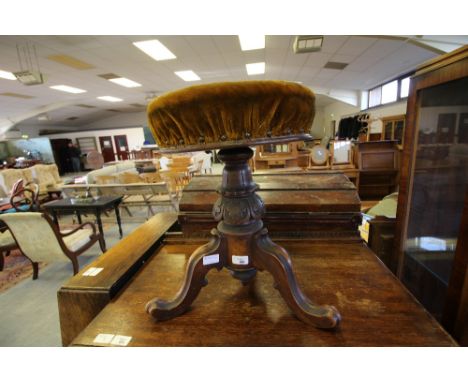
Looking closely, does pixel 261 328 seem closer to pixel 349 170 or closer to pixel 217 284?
pixel 217 284

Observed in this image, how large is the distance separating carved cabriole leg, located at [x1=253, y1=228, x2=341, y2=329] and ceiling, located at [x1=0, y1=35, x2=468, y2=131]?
4423mm

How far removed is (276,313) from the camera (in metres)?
0.58

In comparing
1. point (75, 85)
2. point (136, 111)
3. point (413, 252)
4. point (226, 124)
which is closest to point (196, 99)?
point (226, 124)

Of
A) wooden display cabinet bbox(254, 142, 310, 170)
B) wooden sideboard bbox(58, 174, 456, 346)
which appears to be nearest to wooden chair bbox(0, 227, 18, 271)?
wooden sideboard bbox(58, 174, 456, 346)

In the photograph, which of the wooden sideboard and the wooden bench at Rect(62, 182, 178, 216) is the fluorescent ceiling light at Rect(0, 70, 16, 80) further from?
the wooden sideboard

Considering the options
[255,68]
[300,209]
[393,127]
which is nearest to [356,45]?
[393,127]

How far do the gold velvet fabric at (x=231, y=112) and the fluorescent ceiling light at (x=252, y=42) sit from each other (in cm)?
450

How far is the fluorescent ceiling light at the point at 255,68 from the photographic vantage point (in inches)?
241

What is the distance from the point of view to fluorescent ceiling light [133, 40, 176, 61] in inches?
160

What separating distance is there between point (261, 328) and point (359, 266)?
41cm

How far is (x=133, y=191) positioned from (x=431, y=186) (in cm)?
385

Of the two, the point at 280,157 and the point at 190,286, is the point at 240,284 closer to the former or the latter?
the point at 190,286

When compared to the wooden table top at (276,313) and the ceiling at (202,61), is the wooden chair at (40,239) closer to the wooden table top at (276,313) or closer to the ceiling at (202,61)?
the wooden table top at (276,313)

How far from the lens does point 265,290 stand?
2.19ft
